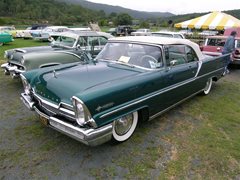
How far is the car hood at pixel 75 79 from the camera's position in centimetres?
295

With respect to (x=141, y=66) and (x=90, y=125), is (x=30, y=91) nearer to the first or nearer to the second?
(x=90, y=125)

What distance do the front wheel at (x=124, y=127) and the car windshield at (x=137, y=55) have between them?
0.94 m

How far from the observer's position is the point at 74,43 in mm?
6973

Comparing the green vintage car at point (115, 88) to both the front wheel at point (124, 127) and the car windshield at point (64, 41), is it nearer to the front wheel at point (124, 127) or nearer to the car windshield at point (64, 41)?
the front wheel at point (124, 127)

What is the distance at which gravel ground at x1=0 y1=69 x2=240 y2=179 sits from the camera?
2.74m

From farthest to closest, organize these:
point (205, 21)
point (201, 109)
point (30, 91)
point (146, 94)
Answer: point (205, 21)
point (201, 109)
point (30, 91)
point (146, 94)

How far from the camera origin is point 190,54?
479cm

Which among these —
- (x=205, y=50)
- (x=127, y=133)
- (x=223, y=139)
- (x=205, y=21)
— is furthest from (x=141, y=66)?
(x=205, y=21)

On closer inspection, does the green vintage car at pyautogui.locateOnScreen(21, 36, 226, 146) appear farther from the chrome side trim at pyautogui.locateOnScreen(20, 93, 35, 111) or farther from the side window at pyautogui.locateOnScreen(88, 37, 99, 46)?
the side window at pyautogui.locateOnScreen(88, 37, 99, 46)

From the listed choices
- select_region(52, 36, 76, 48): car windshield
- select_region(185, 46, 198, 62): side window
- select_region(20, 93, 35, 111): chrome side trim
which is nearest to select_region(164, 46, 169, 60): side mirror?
select_region(185, 46, 198, 62): side window

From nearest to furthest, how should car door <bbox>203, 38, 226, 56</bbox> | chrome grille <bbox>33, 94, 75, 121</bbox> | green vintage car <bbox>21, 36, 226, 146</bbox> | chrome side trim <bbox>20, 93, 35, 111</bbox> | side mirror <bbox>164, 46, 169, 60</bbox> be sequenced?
green vintage car <bbox>21, 36, 226, 146</bbox>
chrome grille <bbox>33, 94, 75, 121</bbox>
chrome side trim <bbox>20, 93, 35, 111</bbox>
side mirror <bbox>164, 46, 169, 60</bbox>
car door <bbox>203, 38, 226, 56</bbox>

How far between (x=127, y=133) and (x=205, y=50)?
24.6 feet

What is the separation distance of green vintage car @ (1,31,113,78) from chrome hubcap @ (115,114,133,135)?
1.93 meters

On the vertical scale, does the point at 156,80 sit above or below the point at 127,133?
above
